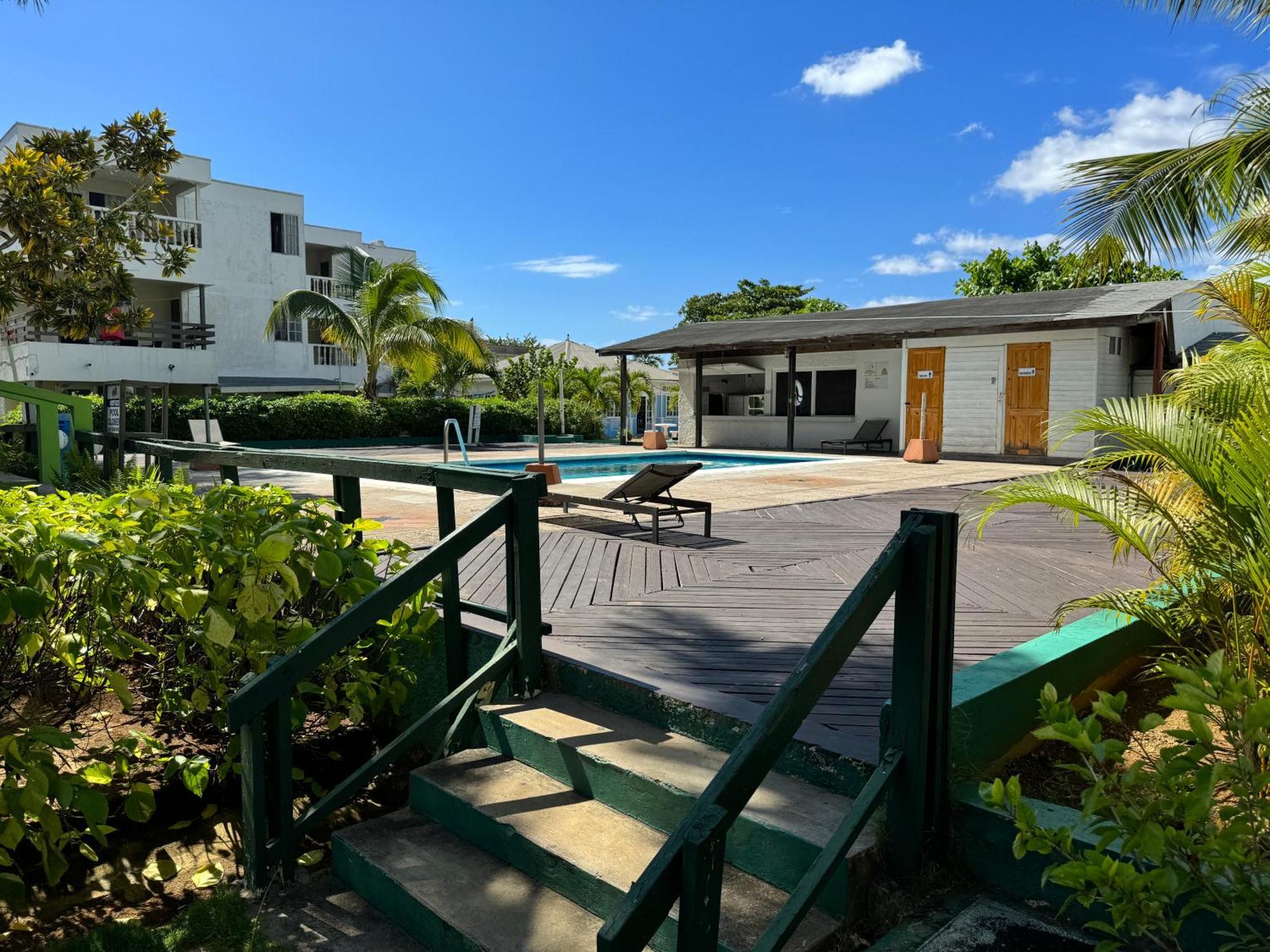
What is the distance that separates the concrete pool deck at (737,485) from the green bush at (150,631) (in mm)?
2568

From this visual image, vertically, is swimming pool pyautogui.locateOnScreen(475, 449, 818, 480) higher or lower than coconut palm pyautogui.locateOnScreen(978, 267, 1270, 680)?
lower

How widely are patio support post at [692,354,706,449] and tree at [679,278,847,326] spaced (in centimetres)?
3135

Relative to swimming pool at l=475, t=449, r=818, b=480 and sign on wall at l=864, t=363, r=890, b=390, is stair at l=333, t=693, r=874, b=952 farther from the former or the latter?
sign on wall at l=864, t=363, r=890, b=390

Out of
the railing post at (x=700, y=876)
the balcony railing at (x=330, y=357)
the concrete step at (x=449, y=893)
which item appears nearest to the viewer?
the railing post at (x=700, y=876)

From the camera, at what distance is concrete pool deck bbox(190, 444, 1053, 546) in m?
8.29

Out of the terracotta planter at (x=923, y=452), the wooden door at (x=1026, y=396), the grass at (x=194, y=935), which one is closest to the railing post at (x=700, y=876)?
the grass at (x=194, y=935)

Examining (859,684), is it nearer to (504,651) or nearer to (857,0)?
(504,651)

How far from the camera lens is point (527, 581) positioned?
3617mm

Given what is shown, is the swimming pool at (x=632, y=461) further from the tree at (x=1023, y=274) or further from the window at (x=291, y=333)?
the tree at (x=1023, y=274)

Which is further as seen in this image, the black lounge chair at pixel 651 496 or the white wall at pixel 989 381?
the white wall at pixel 989 381

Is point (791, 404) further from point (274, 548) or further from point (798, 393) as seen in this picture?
point (274, 548)

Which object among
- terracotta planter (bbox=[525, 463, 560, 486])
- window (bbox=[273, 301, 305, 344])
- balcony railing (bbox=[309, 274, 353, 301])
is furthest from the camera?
window (bbox=[273, 301, 305, 344])

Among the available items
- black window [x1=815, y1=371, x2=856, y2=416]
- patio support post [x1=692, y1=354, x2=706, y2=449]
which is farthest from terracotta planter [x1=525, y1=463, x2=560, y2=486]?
black window [x1=815, y1=371, x2=856, y2=416]

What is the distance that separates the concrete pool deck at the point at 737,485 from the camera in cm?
829
